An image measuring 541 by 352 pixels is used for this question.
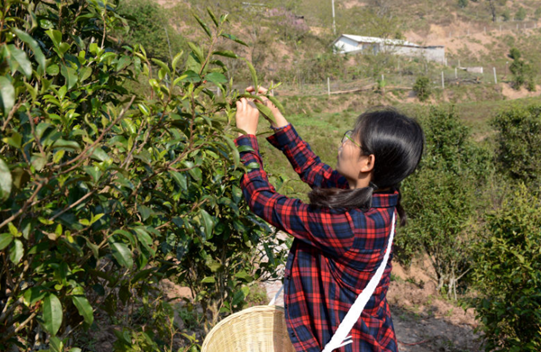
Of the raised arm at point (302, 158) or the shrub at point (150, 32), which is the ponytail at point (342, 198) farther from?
the shrub at point (150, 32)

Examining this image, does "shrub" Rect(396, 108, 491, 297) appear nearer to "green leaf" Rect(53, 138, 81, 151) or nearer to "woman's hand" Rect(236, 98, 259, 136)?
"woman's hand" Rect(236, 98, 259, 136)

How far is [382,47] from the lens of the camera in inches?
1300

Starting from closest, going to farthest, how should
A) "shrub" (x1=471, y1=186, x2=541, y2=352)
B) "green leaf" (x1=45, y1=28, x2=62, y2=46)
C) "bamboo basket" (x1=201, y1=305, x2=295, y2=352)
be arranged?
"green leaf" (x1=45, y1=28, x2=62, y2=46) < "bamboo basket" (x1=201, y1=305, x2=295, y2=352) < "shrub" (x1=471, y1=186, x2=541, y2=352)

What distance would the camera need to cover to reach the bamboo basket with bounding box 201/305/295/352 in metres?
1.56

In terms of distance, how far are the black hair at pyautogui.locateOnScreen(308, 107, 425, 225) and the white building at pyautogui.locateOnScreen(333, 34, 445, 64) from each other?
105 ft

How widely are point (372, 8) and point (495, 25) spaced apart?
14.7 metres

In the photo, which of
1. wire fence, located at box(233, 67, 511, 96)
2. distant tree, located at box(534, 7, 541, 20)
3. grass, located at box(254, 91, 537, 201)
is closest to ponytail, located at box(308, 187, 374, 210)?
grass, located at box(254, 91, 537, 201)

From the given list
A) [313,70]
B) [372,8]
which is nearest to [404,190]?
[313,70]

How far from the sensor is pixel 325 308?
4.52 ft

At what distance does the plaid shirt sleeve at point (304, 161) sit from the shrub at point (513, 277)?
1.85 meters

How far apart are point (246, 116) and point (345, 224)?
461 millimetres

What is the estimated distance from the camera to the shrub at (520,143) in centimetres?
956

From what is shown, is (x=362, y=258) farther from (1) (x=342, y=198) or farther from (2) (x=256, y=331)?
(2) (x=256, y=331)

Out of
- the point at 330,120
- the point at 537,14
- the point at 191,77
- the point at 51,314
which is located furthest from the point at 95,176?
the point at 537,14
